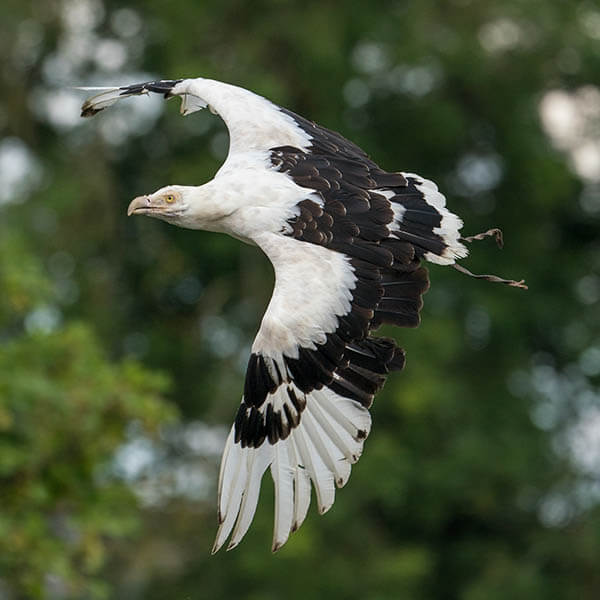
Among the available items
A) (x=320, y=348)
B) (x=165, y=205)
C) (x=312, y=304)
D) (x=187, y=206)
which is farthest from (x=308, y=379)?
(x=165, y=205)

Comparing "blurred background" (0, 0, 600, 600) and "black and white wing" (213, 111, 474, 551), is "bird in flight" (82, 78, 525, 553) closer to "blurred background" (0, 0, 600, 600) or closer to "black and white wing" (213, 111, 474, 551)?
"black and white wing" (213, 111, 474, 551)

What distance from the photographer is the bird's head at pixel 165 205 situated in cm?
786

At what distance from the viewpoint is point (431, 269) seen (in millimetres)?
18422

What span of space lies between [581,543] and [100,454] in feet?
30.6

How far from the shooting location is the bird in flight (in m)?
7.25

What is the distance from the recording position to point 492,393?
19.7 meters

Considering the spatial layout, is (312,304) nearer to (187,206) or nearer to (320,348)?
(320,348)

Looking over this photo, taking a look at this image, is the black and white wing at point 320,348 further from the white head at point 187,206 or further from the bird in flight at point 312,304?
the white head at point 187,206

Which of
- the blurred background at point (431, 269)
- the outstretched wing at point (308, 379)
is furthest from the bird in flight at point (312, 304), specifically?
the blurred background at point (431, 269)

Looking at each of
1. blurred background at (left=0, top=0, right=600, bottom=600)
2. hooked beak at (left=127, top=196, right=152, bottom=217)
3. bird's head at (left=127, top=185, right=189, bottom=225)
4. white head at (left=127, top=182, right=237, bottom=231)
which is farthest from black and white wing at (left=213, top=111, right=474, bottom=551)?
blurred background at (left=0, top=0, right=600, bottom=600)

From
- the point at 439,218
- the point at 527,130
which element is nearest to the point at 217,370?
the point at 527,130

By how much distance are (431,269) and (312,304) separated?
11232mm

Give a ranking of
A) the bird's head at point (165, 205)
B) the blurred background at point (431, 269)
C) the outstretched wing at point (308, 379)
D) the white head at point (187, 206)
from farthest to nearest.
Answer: the blurred background at point (431, 269)
the bird's head at point (165, 205)
the white head at point (187, 206)
the outstretched wing at point (308, 379)

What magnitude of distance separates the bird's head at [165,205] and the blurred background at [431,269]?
9.19 meters
